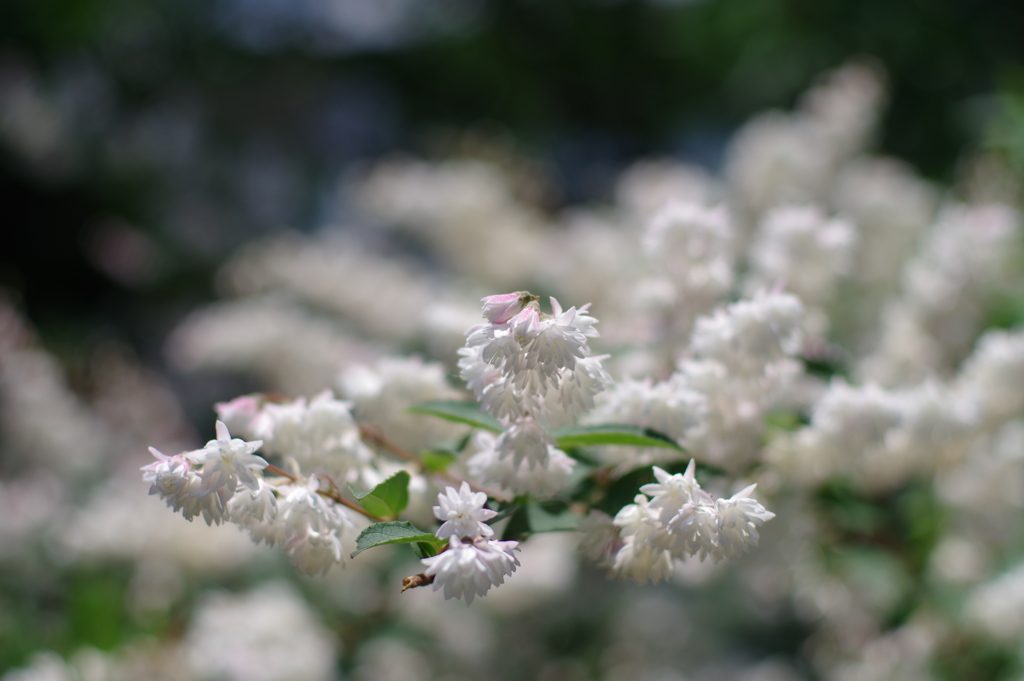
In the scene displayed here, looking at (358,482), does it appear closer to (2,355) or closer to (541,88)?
(2,355)

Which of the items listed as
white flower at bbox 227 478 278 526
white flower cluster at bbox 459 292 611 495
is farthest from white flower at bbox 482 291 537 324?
white flower at bbox 227 478 278 526

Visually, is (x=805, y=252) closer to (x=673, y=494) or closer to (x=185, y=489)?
(x=673, y=494)

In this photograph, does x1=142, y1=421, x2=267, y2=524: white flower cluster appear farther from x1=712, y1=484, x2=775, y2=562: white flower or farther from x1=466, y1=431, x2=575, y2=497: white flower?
x1=712, y1=484, x2=775, y2=562: white flower

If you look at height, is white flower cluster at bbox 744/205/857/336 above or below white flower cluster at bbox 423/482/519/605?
above

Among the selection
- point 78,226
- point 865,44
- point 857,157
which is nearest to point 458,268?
point 857,157

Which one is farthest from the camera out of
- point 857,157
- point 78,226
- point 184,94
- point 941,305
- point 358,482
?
point 184,94

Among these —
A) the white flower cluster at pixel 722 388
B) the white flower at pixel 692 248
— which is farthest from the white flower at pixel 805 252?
the white flower cluster at pixel 722 388

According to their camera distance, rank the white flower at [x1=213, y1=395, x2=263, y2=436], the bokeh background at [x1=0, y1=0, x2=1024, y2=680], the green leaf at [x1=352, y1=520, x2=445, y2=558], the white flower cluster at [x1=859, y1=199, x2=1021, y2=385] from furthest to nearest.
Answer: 1. the bokeh background at [x1=0, y1=0, x2=1024, y2=680]
2. the white flower cluster at [x1=859, y1=199, x2=1021, y2=385]
3. the white flower at [x1=213, y1=395, x2=263, y2=436]
4. the green leaf at [x1=352, y1=520, x2=445, y2=558]
